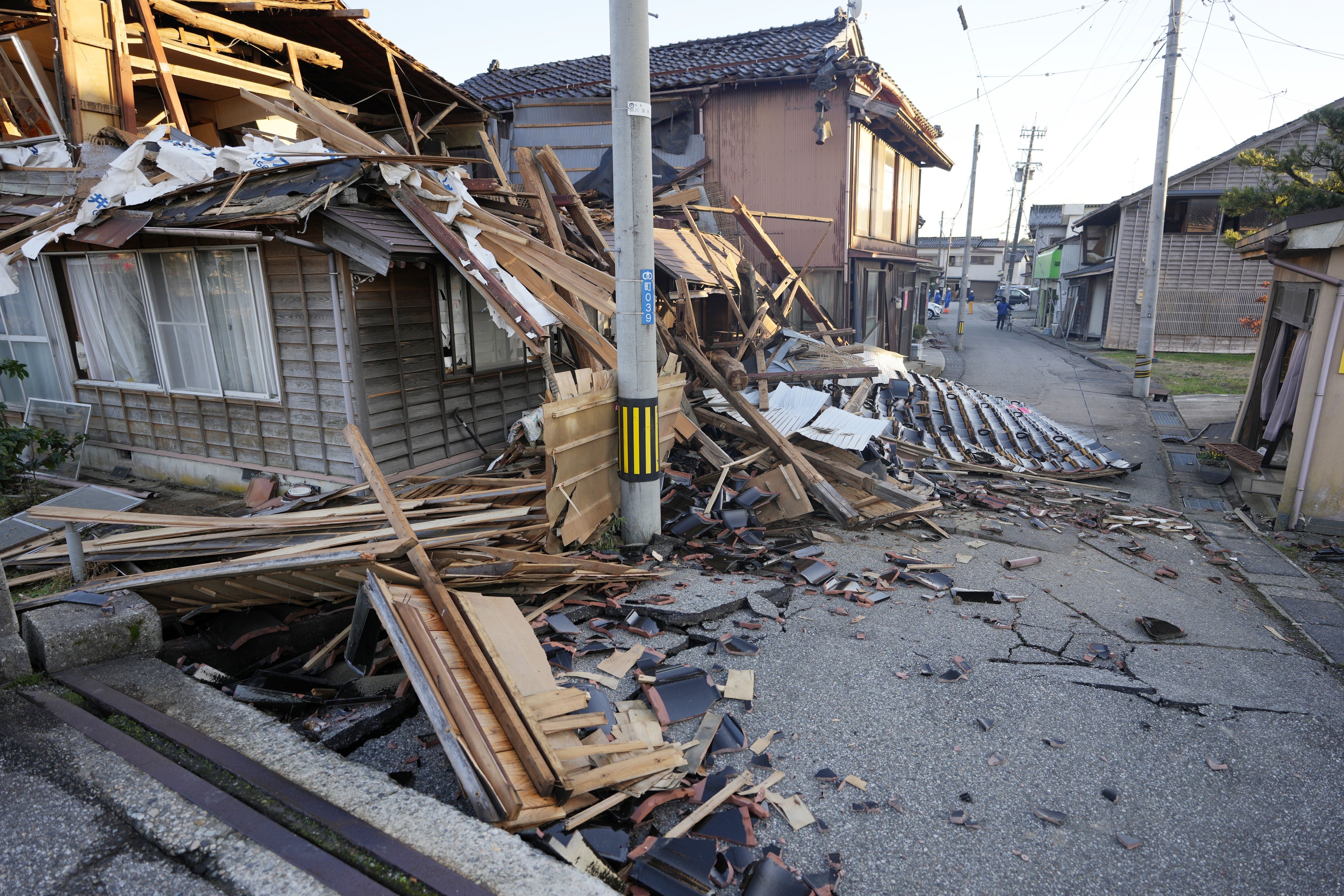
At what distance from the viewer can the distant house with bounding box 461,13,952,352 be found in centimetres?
1572

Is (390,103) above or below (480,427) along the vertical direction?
above

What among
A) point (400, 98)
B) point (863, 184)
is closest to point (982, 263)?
point (863, 184)

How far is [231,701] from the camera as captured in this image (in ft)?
12.8

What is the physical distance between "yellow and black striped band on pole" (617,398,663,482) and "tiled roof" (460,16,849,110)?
10.8 m

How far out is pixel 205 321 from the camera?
8.54 meters

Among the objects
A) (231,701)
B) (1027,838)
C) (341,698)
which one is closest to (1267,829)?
(1027,838)

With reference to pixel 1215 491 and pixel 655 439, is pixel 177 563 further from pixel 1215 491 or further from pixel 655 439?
pixel 1215 491

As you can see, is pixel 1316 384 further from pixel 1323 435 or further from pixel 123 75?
pixel 123 75

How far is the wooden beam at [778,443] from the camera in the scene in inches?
317

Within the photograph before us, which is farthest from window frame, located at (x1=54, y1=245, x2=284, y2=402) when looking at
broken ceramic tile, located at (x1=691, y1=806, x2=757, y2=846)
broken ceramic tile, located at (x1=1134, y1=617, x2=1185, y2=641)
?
broken ceramic tile, located at (x1=1134, y1=617, x2=1185, y2=641)

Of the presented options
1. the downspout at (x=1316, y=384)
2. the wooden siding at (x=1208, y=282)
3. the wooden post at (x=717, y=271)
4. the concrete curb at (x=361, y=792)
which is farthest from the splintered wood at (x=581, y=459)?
the wooden siding at (x=1208, y=282)

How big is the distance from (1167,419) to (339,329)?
1572 cm

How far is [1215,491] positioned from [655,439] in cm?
865

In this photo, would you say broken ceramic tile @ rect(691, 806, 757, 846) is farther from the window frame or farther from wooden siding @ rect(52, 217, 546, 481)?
the window frame
